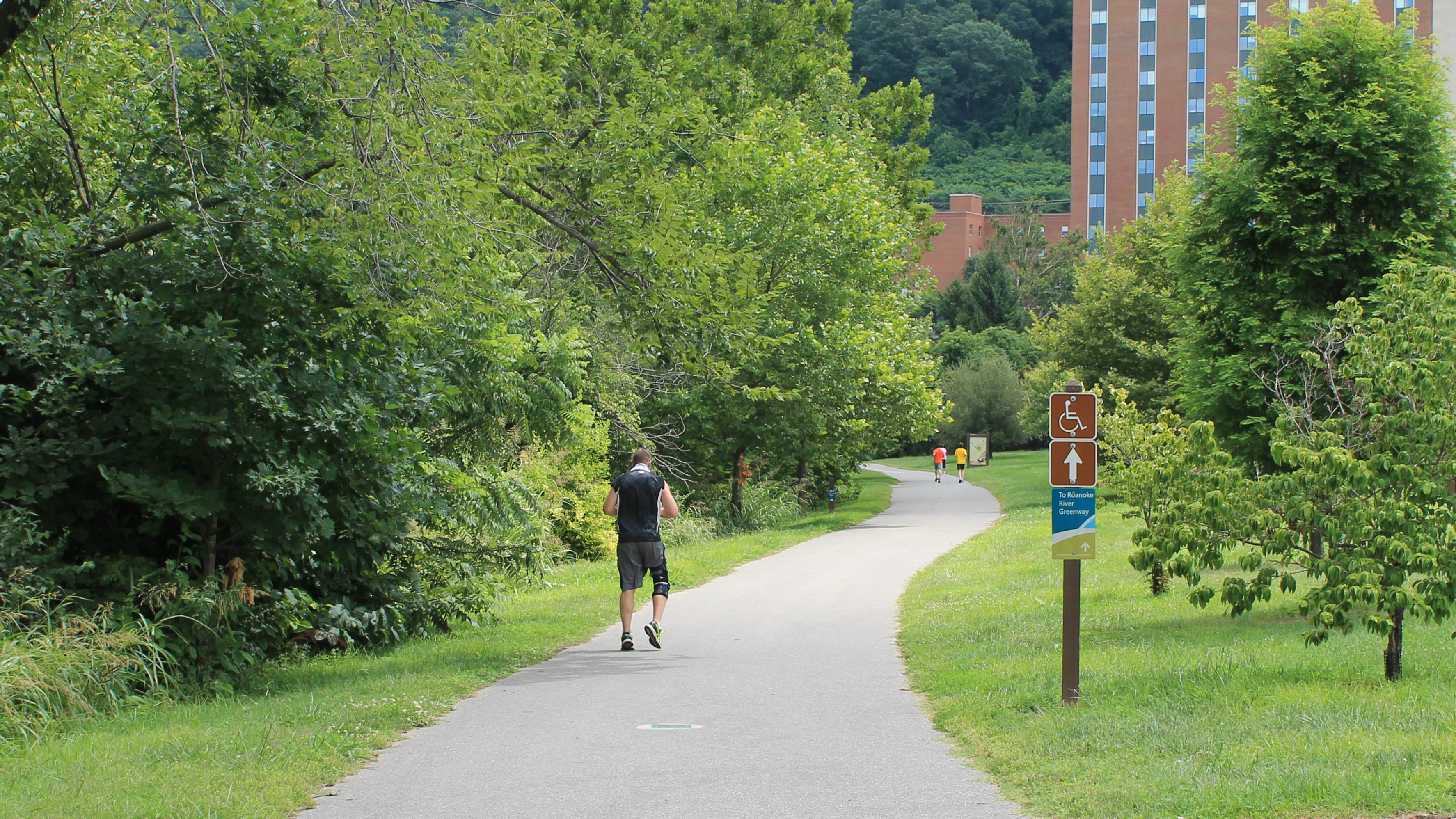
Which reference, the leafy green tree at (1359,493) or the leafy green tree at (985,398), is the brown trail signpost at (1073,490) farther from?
the leafy green tree at (985,398)

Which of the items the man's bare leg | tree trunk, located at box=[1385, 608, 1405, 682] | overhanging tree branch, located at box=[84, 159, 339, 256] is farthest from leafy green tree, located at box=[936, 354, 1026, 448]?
overhanging tree branch, located at box=[84, 159, 339, 256]

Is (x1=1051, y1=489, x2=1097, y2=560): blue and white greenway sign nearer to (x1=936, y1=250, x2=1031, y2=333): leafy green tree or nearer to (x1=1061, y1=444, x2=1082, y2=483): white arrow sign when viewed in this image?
(x1=1061, y1=444, x2=1082, y2=483): white arrow sign

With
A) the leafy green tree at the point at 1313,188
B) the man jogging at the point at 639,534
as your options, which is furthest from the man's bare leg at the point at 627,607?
the leafy green tree at the point at 1313,188

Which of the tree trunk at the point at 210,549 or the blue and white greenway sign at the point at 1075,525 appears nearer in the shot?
the blue and white greenway sign at the point at 1075,525

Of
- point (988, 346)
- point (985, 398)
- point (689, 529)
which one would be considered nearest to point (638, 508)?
point (689, 529)

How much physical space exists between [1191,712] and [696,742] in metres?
3.02

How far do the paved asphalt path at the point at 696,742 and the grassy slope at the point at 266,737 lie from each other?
0.85 feet

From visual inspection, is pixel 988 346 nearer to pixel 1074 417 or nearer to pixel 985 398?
pixel 985 398

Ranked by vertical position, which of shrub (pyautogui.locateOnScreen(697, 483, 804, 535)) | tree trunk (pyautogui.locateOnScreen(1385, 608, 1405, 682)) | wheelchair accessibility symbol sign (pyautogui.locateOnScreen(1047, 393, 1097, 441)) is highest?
wheelchair accessibility symbol sign (pyautogui.locateOnScreen(1047, 393, 1097, 441))

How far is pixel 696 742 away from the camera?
7.57m

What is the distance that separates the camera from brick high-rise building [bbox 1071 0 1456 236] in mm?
110688

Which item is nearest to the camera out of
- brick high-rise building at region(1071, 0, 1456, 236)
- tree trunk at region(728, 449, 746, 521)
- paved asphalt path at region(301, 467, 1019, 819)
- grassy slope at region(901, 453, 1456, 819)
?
grassy slope at region(901, 453, 1456, 819)

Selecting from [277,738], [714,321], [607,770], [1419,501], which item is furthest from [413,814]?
[1419,501]

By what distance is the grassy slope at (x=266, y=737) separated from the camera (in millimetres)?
5945
